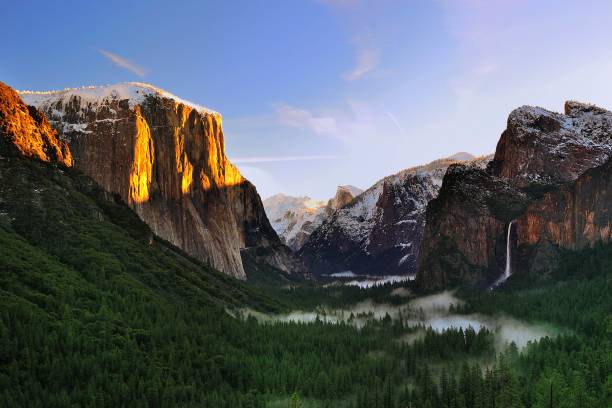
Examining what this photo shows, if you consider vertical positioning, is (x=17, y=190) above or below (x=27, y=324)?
above

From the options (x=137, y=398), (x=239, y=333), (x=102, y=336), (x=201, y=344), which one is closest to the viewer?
(x=137, y=398)

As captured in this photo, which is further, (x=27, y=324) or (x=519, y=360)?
(x=519, y=360)

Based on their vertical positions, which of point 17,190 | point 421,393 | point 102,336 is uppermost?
point 17,190

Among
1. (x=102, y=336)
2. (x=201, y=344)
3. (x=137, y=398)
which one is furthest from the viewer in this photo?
(x=201, y=344)

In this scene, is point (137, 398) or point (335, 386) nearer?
point (137, 398)

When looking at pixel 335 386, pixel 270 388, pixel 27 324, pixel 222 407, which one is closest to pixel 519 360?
pixel 335 386

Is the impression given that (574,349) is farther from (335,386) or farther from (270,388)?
(270,388)

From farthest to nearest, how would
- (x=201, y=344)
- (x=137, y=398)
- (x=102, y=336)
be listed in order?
(x=201, y=344)
(x=102, y=336)
(x=137, y=398)

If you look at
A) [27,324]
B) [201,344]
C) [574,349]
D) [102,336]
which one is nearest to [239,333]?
[201,344]

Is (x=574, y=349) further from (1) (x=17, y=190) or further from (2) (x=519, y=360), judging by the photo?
(1) (x=17, y=190)
